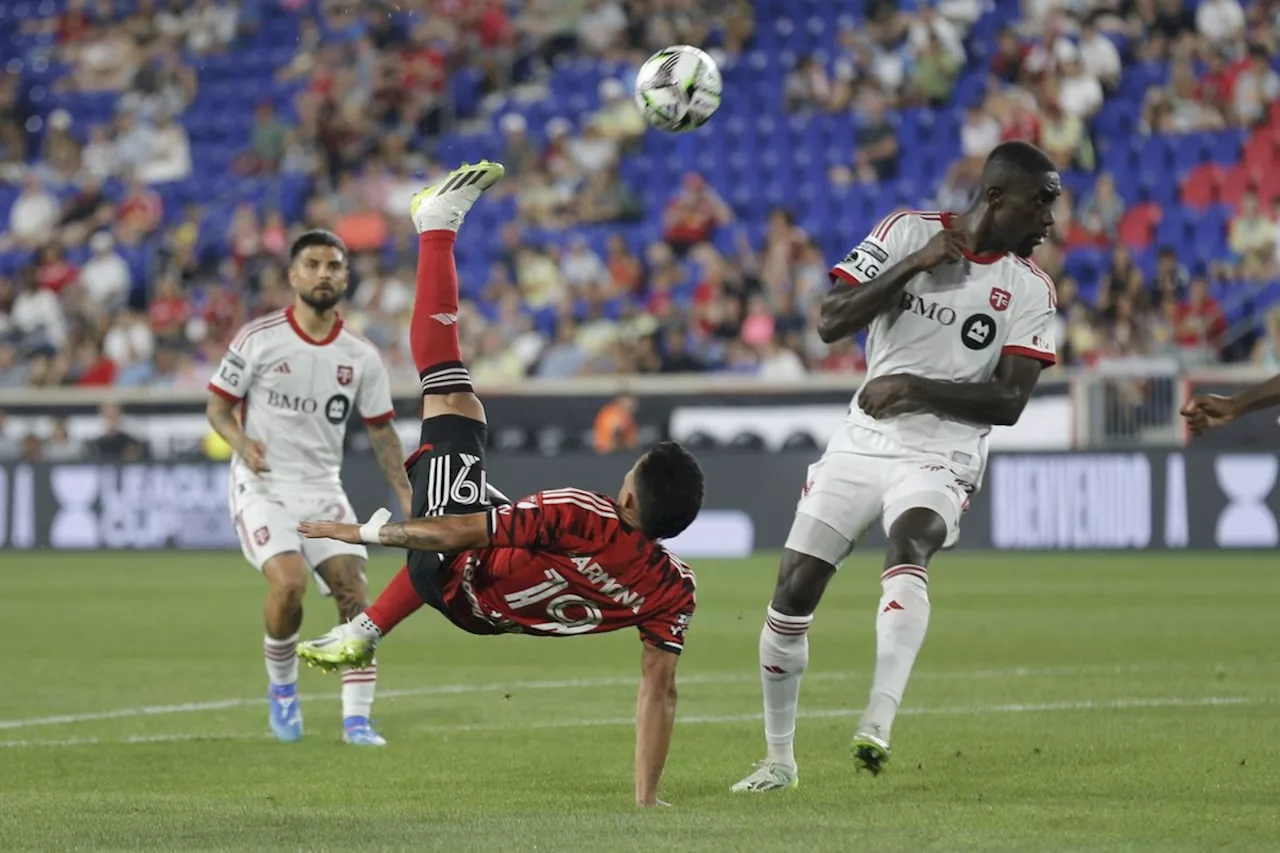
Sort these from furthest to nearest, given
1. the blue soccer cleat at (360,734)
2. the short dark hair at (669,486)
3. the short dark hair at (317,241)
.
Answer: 1. the short dark hair at (317,241)
2. the blue soccer cleat at (360,734)
3. the short dark hair at (669,486)

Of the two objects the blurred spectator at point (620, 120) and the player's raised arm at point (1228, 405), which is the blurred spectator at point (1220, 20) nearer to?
the blurred spectator at point (620, 120)

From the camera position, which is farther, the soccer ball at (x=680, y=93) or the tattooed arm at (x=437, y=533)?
the soccer ball at (x=680, y=93)

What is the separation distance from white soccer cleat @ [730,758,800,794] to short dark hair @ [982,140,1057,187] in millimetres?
2322

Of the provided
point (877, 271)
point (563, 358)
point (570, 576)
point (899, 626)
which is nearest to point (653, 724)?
point (570, 576)

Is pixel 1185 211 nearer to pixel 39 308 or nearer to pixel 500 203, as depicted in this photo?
pixel 500 203

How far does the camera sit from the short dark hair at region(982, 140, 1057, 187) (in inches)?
299

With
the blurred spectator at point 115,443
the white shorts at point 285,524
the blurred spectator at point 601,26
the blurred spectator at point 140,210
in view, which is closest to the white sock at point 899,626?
the white shorts at point 285,524

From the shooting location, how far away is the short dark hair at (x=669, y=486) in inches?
268

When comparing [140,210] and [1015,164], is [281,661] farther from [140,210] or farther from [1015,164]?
[140,210]

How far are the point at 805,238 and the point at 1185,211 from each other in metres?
4.47

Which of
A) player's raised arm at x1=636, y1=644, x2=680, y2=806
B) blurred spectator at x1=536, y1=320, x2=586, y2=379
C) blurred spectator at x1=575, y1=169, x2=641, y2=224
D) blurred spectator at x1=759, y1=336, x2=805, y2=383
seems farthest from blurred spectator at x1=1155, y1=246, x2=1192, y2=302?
player's raised arm at x1=636, y1=644, x2=680, y2=806

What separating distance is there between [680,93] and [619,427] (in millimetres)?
12805

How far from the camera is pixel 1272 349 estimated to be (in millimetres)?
20984

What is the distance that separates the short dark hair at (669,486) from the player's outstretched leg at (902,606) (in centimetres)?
90
